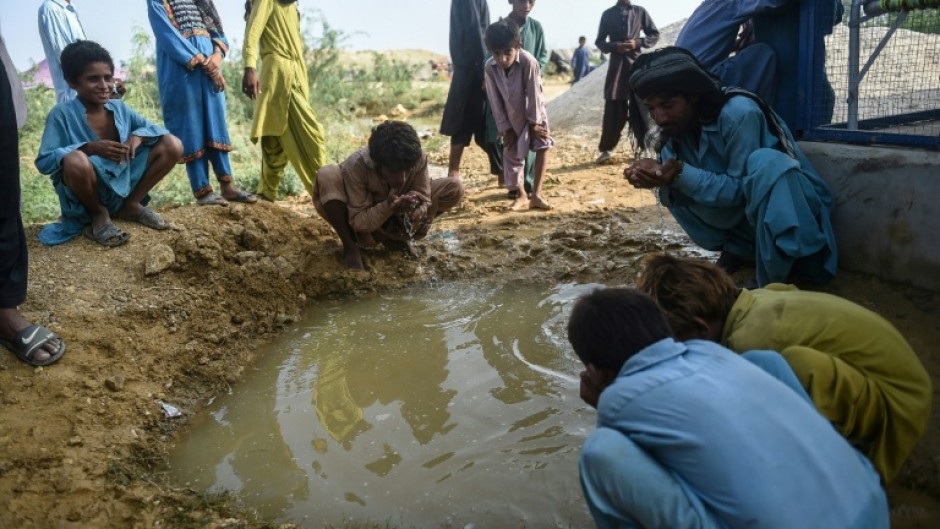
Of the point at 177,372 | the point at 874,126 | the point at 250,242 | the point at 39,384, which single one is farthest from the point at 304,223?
the point at 874,126

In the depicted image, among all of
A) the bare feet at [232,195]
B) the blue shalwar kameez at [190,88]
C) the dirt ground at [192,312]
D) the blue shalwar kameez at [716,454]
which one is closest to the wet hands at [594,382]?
the blue shalwar kameez at [716,454]

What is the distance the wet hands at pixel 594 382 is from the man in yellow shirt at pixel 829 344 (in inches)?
13.3

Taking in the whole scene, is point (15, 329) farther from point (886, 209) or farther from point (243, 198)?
point (886, 209)

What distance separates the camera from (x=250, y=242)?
4570mm

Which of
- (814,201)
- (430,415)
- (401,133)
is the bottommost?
(430,415)

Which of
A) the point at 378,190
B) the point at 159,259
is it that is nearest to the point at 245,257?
the point at 159,259

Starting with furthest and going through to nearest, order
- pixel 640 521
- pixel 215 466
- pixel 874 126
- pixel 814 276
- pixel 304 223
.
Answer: pixel 304 223
pixel 874 126
pixel 814 276
pixel 215 466
pixel 640 521

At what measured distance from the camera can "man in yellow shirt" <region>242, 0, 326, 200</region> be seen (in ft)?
16.8

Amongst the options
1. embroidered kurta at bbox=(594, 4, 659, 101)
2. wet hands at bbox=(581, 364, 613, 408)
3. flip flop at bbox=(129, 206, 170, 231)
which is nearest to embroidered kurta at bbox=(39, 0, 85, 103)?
flip flop at bbox=(129, 206, 170, 231)

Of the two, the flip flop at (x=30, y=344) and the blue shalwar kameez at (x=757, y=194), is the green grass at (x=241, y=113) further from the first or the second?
the blue shalwar kameez at (x=757, y=194)

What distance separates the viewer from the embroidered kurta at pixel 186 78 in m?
4.82

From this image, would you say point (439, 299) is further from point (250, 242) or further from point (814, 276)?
point (814, 276)

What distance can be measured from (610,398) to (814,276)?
86.2 inches

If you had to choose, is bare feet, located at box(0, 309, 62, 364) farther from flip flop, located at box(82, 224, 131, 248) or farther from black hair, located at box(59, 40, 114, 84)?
black hair, located at box(59, 40, 114, 84)
